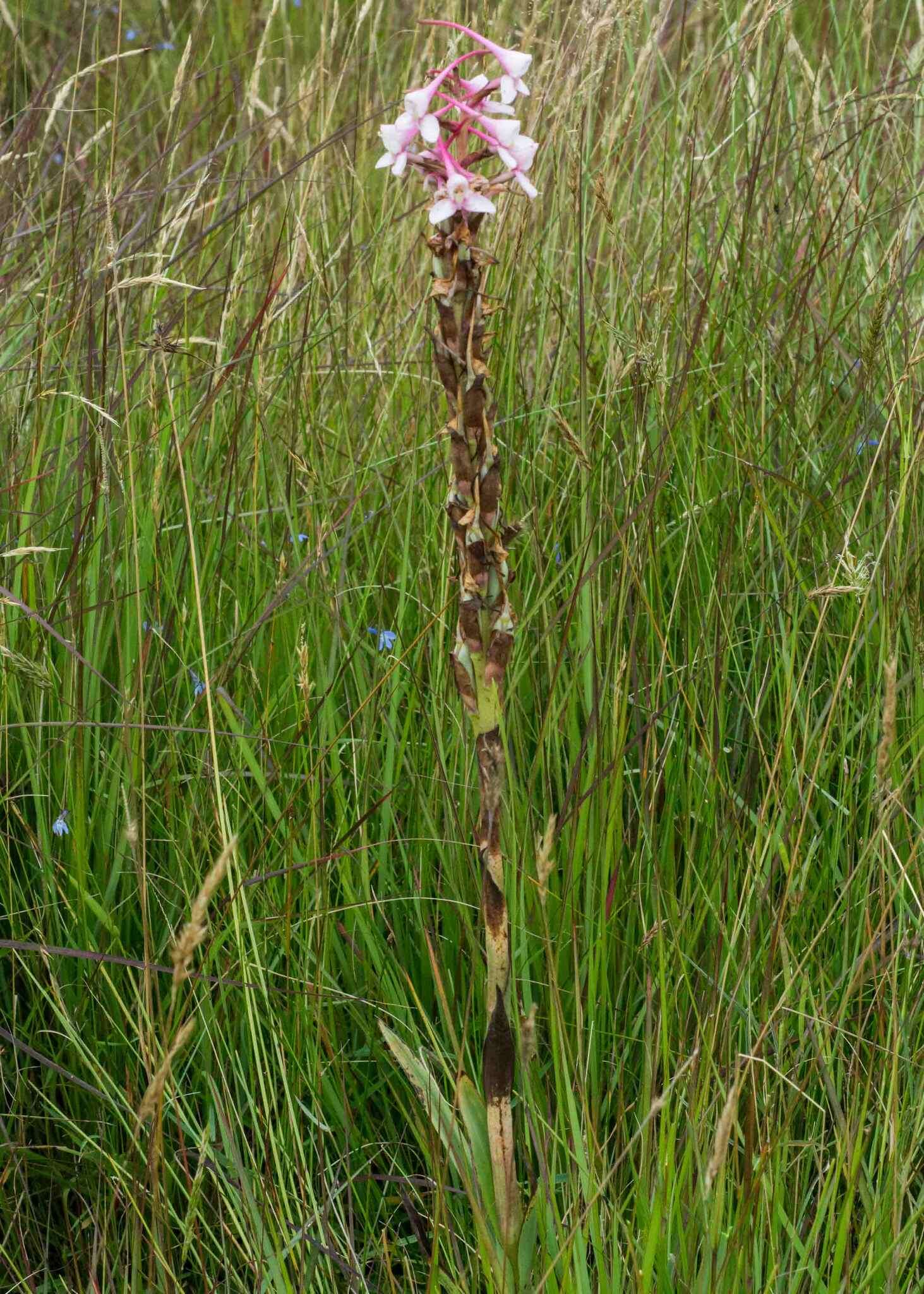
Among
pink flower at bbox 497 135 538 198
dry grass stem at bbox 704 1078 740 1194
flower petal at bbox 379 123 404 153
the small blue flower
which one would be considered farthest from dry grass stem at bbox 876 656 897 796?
the small blue flower

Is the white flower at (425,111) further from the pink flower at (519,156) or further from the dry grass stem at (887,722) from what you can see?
the dry grass stem at (887,722)

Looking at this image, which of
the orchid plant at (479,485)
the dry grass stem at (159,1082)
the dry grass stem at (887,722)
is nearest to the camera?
the dry grass stem at (159,1082)

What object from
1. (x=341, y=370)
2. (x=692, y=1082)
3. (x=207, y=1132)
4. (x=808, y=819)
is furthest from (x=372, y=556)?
(x=692, y=1082)

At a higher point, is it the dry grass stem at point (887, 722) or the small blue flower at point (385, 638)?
the dry grass stem at point (887, 722)

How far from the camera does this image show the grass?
141cm

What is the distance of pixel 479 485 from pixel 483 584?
0.10 m

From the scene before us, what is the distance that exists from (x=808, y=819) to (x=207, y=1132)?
94cm

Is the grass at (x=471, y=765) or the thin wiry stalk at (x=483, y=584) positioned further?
the grass at (x=471, y=765)

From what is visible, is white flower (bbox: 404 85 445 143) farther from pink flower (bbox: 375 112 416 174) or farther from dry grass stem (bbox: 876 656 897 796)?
dry grass stem (bbox: 876 656 897 796)

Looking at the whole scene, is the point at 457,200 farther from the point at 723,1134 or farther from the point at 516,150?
the point at 723,1134

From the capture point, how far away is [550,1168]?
1.50 metres

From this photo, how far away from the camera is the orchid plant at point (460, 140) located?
107 cm

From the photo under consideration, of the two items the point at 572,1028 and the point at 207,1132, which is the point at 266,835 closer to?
the point at 207,1132

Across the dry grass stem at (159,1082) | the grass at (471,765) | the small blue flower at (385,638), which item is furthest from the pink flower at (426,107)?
the small blue flower at (385,638)
